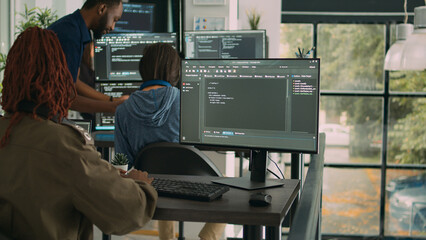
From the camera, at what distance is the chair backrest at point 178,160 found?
Answer: 190 centimetres

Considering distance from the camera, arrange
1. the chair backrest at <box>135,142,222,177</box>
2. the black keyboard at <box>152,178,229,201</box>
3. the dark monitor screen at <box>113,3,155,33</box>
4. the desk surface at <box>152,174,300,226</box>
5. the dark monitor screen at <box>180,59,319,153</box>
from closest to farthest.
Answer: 1. the desk surface at <box>152,174,300,226</box>
2. the black keyboard at <box>152,178,229,201</box>
3. the dark monitor screen at <box>180,59,319,153</box>
4. the chair backrest at <box>135,142,222,177</box>
5. the dark monitor screen at <box>113,3,155,33</box>

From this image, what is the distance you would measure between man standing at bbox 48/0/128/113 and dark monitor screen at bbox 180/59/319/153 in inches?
42.0

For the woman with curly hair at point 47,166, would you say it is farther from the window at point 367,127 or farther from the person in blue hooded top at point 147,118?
the window at point 367,127

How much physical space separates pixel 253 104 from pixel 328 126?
5.39 meters

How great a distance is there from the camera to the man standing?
2.69 m

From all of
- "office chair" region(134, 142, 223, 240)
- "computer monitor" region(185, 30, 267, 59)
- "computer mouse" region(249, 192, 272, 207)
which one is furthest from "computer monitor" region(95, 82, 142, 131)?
"computer mouse" region(249, 192, 272, 207)

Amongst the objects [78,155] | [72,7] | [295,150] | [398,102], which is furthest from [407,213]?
[78,155]

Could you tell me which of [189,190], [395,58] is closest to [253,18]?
[395,58]

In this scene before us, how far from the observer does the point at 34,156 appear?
46.5 inches

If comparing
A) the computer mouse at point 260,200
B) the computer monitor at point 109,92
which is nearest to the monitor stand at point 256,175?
the computer mouse at point 260,200

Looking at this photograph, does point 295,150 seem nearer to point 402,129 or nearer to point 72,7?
point 72,7

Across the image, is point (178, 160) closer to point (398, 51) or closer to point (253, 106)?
point (253, 106)

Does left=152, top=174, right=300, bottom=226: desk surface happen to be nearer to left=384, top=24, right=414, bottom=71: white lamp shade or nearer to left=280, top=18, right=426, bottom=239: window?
left=384, top=24, right=414, bottom=71: white lamp shade

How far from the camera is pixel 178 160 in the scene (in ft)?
6.24
